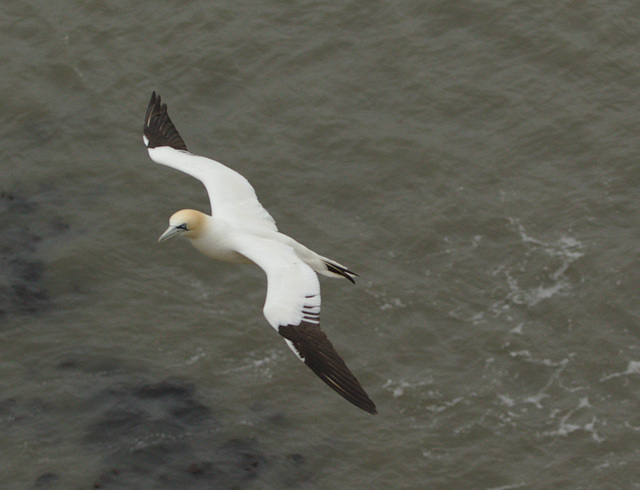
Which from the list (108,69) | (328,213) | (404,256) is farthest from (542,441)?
(108,69)

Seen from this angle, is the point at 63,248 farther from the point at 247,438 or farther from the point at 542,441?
the point at 542,441

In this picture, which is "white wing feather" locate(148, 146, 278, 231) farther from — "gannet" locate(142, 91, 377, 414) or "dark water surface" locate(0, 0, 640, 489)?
"dark water surface" locate(0, 0, 640, 489)

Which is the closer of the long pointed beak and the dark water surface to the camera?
the long pointed beak

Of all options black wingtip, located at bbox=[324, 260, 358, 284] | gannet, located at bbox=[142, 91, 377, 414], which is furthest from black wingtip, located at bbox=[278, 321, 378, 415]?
black wingtip, located at bbox=[324, 260, 358, 284]

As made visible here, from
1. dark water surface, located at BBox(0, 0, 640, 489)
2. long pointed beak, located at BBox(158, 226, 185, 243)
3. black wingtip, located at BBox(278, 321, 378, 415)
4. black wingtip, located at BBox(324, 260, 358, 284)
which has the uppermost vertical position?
long pointed beak, located at BBox(158, 226, 185, 243)

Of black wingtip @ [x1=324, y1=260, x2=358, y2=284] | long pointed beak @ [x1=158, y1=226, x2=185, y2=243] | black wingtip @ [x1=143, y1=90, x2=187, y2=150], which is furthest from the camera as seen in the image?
black wingtip @ [x1=143, y1=90, x2=187, y2=150]

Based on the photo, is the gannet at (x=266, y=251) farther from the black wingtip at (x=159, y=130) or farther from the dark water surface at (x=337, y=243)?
the dark water surface at (x=337, y=243)

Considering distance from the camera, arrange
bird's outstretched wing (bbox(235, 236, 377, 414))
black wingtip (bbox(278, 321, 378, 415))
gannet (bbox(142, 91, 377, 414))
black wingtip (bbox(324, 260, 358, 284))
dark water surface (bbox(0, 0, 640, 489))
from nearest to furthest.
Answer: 1. black wingtip (bbox(278, 321, 378, 415))
2. bird's outstretched wing (bbox(235, 236, 377, 414))
3. gannet (bbox(142, 91, 377, 414))
4. black wingtip (bbox(324, 260, 358, 284))
5. dark water surface (bbox(0, 0, 640, 489))

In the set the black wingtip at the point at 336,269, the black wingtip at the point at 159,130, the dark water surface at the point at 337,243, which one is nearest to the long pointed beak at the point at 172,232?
the black wingtip at the point at 336,269

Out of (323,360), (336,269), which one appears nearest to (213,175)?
(336,269)

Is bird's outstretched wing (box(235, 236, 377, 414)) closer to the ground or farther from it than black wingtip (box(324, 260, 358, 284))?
farther from it

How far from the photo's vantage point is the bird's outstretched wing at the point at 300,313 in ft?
42.3

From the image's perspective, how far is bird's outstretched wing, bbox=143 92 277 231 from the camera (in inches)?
635

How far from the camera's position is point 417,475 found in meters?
17.5
